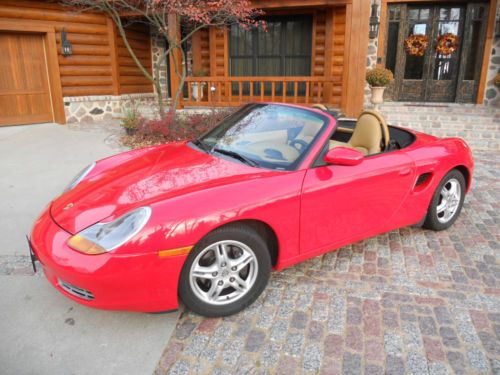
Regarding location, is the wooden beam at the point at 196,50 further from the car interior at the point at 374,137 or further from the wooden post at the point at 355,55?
the car interior at the point at 374,137

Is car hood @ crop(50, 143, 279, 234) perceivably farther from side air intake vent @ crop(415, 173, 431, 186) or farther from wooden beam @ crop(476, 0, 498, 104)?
wooden beam @ crop(476, 0, 498, 104)

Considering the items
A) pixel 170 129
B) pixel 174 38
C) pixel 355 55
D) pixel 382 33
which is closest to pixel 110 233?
pixel 170 129

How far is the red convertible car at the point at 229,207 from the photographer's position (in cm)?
218

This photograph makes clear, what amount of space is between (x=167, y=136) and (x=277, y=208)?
6.03 m

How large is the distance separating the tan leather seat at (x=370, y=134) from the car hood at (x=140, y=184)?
1.18m

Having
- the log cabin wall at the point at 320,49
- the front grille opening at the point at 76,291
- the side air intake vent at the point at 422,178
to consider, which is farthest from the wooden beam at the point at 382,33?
the front grille opening at the point at 76,291

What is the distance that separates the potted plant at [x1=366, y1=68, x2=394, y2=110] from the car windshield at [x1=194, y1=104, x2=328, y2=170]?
7467 millimetres

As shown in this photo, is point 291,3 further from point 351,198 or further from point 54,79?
point 351,198

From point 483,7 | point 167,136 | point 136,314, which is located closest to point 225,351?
point 136,314

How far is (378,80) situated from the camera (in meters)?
9.95

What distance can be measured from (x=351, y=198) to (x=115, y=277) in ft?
5.67

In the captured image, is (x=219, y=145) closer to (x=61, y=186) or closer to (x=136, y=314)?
(x=136, y=314)

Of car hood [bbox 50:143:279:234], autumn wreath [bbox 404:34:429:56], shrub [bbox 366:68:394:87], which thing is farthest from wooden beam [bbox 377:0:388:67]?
car hood [bbox 50:143:279:234]

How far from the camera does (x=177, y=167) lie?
2.89m
